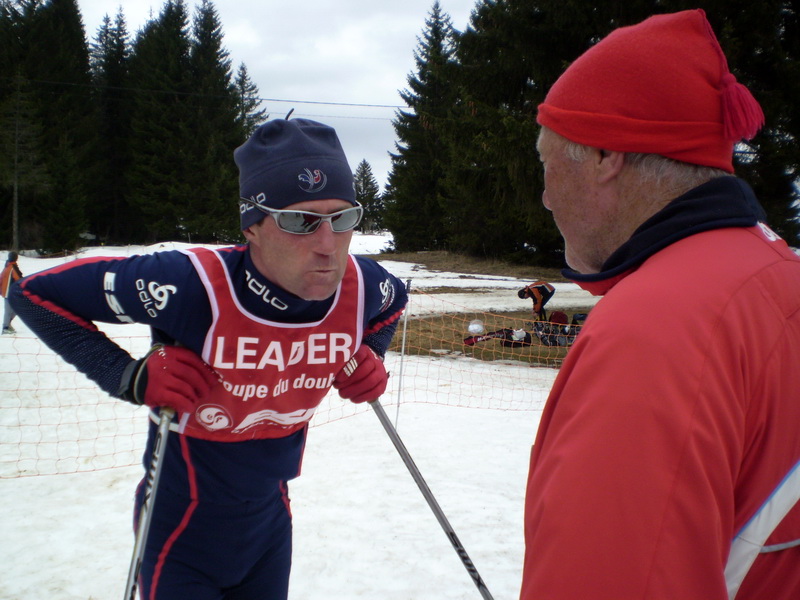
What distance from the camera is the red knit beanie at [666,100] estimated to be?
98 centimetres

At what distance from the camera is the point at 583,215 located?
109cm

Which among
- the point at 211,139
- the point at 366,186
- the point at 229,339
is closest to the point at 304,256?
the point at 229,339

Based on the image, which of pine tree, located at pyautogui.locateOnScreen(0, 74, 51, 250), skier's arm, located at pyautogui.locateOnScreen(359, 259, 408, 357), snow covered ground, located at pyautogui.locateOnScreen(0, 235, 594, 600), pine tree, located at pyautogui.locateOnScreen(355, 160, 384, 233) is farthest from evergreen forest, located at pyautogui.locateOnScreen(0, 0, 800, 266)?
pine tree, located at pyautogui.locateOnScreen(355, 160, 384, 233)

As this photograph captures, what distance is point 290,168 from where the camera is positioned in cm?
201

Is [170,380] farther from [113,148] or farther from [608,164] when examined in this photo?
[113,148]

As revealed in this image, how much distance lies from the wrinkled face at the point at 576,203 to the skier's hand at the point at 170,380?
1378 mm

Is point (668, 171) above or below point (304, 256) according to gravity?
above

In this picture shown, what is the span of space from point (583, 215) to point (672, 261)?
0.28 metres

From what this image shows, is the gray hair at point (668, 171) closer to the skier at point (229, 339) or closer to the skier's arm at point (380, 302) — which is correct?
the skier at point (229, 339)

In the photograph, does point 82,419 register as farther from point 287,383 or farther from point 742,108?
point 742,108

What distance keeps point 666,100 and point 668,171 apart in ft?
0.39

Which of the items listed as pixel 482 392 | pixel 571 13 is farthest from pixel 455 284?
pixel 482 392

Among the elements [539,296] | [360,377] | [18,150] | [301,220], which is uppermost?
[18,150]

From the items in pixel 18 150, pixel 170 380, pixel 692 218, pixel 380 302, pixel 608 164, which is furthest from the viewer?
pixel 18 150
